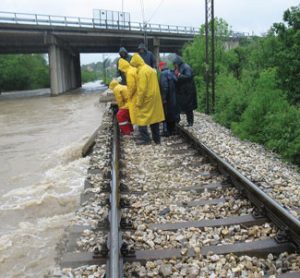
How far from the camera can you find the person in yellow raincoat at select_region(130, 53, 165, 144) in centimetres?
841

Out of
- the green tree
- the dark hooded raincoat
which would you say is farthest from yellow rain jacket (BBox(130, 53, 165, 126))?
the green tree

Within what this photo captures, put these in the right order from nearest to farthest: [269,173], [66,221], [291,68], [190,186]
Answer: [66,221] < [190,186] < [269,173] < [291,68]

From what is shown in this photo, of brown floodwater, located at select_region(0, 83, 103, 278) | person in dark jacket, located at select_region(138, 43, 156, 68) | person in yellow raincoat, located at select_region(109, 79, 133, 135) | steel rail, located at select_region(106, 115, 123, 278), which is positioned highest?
person in dark jacket, located at select_region(138, 43, 156, 68)

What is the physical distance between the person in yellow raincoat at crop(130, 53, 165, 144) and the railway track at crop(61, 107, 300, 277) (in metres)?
2.43

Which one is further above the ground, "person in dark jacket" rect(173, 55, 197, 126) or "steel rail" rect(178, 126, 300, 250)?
"person in dark jacket" rect(173, 55, 197, 126)

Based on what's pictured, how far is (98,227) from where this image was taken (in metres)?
4.42

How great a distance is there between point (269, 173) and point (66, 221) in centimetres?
322

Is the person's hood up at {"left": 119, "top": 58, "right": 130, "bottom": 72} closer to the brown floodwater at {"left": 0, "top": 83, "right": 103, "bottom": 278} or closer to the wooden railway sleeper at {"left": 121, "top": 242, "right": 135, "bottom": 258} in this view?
the brown floodwater at {"left": 0, "top": 83, "right": 103, "bottom": 278}

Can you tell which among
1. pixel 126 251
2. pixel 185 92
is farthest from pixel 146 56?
pixel 126 251

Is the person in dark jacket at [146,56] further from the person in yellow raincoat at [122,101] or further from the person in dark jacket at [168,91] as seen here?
the person in yellow raincoat at [122,101]

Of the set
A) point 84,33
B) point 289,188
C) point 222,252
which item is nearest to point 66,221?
point 222,252

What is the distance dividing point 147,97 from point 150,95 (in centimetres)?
8

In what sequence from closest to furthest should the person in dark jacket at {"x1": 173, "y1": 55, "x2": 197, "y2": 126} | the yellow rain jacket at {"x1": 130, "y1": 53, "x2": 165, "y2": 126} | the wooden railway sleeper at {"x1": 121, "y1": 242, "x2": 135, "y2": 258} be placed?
the wooden railway sleeper at {"x1": 121, "y1": 242, "x2": 135, "y2": 258}, the yellow rain jacket at {"x1": 130, "y1": 53, "x2": 165, "y2": 126}, the person in dark jacket at {"x1": 173, "y1": 55, "x2": 197, "y2": 126}

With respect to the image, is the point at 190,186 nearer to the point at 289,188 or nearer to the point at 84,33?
the point at 289,188
